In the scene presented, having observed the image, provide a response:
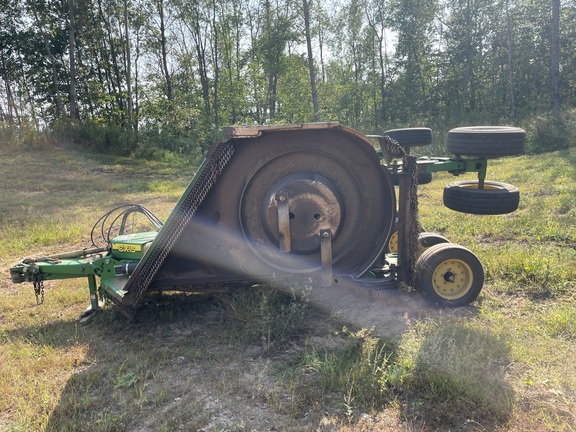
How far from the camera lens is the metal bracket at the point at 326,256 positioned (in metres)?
3.53

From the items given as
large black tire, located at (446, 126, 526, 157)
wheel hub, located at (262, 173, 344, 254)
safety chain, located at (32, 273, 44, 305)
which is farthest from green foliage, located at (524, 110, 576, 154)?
safety chain, located at (32, 273, 44, 305)

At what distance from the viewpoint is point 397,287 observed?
3.94 meters

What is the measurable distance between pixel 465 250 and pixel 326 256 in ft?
4.50

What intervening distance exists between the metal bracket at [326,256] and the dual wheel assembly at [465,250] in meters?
0.87

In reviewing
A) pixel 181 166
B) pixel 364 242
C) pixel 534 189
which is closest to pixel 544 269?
pixel 364 242

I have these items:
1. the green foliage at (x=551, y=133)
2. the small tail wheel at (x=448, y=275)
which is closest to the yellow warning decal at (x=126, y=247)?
the small tail wheel at (x=448, y=275)

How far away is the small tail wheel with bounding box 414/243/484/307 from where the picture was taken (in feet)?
12.4

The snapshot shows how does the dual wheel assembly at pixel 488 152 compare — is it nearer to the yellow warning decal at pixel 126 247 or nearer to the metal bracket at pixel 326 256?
the metal bracket at pixel 326 256

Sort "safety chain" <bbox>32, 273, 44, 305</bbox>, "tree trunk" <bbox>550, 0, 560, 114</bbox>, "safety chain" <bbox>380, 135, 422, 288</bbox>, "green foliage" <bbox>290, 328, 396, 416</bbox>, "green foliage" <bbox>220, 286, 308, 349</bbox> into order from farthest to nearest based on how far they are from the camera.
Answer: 1. "tree trunk" <bbox>550, 0, 560, 114</bbox>
2. "safety chain" <bbox>32, 273, 44, 305</bbox>
3. "safety chain" <bbox>380, 135, 422, 288</bbox>
4. "green foliage" <bbox>220, 286, 308, 349</bbox>
5. "green foliage" <bbox>290, 328, 396, 416</bbox>

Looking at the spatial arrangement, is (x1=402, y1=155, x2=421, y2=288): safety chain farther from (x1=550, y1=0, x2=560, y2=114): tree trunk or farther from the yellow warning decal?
(x1=550, y1=0, x2=560, y2=114): tree trunk

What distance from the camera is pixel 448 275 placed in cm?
387

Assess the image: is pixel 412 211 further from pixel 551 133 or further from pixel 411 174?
pixel 551 133

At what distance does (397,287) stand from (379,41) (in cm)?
3803

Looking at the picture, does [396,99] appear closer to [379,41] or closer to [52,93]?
[379,41]
